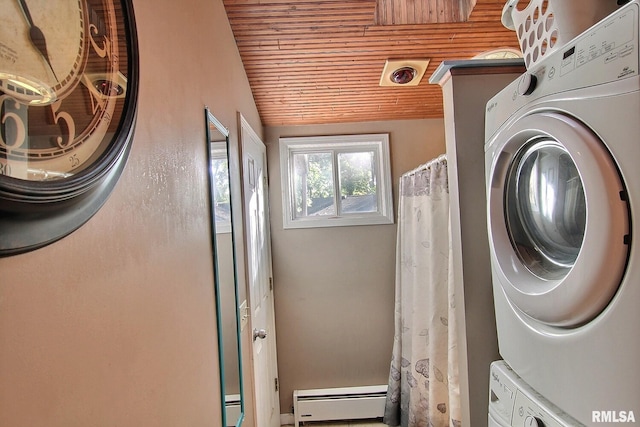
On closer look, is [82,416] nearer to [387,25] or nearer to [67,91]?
[67,91]

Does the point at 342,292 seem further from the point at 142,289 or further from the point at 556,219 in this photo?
the point at 142,289

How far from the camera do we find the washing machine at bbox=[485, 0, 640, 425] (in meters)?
0.59

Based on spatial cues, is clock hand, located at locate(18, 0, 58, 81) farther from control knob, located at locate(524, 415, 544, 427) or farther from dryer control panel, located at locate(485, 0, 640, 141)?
control knob, located at locate(524, 415, 544, 427)

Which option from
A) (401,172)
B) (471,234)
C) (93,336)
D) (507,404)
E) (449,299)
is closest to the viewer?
(93,336)

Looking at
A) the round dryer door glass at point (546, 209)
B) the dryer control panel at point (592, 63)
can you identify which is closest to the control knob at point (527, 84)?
the dryer control panel at point (592, 63)

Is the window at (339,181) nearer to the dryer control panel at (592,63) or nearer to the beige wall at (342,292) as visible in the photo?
the beige wall at (342,292)

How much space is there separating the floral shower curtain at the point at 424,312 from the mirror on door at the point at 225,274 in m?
0.99

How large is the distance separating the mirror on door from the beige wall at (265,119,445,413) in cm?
111

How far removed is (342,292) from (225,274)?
138 cm

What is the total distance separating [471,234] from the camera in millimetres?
1262

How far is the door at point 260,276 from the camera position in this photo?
5.70ft

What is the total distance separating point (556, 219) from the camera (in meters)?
0.81

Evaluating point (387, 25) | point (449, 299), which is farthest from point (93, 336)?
point (387, 25)

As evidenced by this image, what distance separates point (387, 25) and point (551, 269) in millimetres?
1382
